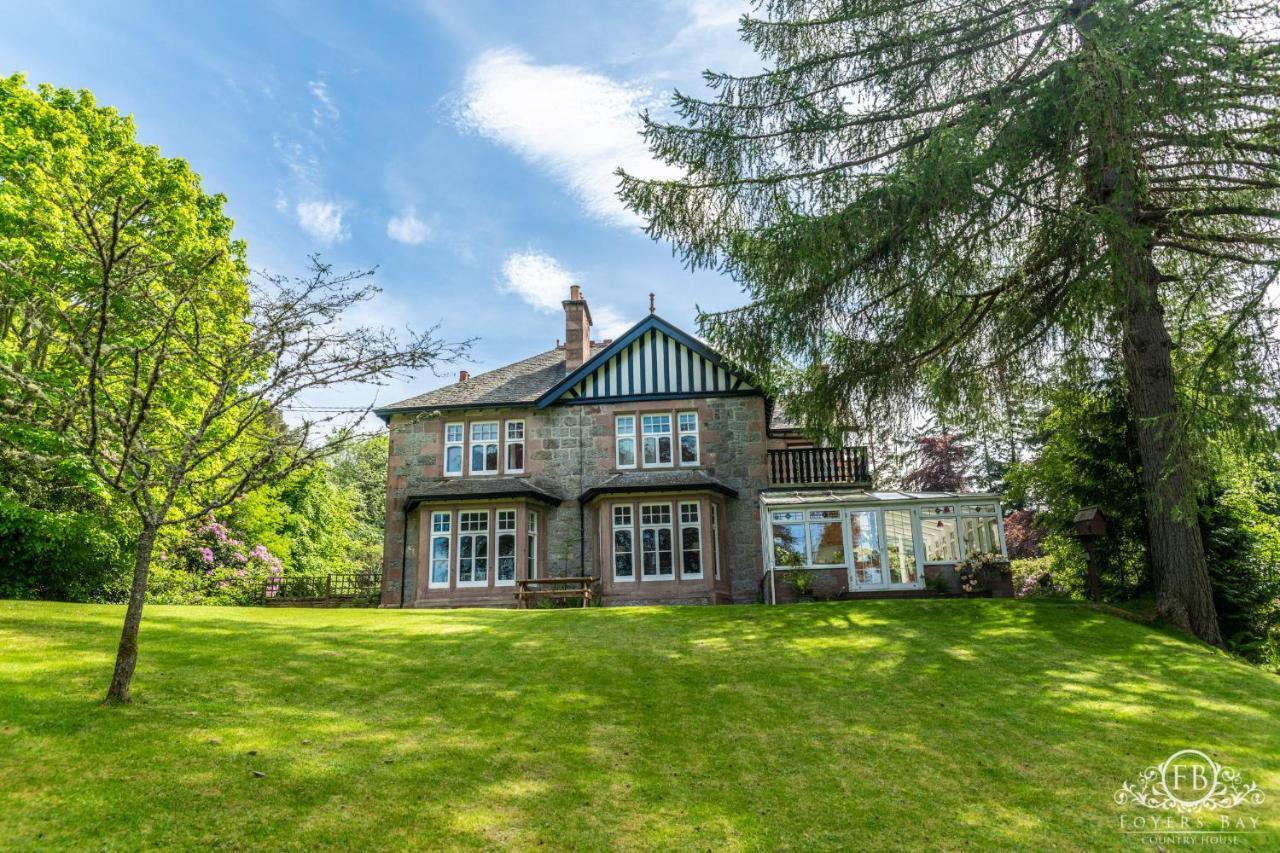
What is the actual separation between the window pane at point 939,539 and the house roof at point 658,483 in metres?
4.71

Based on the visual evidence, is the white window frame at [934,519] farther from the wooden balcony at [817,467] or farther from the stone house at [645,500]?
the wooden balcony at [817,467]

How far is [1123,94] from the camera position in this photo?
9.12m

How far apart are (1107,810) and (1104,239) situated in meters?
7.95

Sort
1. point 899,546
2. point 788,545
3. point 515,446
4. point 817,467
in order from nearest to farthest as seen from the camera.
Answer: point 899,546 → point 788,545 → point 817,467 → point 515,446

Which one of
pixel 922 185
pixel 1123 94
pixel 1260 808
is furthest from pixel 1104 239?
pixel 1260 808

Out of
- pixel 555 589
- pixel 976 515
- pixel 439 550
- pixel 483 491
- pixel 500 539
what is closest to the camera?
pixel 976 515

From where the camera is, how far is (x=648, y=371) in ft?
66.2

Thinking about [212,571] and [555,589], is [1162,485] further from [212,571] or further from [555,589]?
[212,571]

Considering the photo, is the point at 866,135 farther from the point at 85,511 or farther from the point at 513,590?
the point at 85,511

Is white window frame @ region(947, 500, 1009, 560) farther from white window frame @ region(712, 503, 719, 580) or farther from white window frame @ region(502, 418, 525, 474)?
white window frame @ region(502, 418, 525, 474)

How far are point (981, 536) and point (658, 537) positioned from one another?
7.70 m

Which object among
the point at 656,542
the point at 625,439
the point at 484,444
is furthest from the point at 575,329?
the point at 656,542

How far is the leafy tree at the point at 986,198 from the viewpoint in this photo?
9336mm

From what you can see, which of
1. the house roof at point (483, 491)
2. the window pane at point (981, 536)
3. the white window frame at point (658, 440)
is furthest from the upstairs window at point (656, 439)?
the window pane at point (981, 536)
